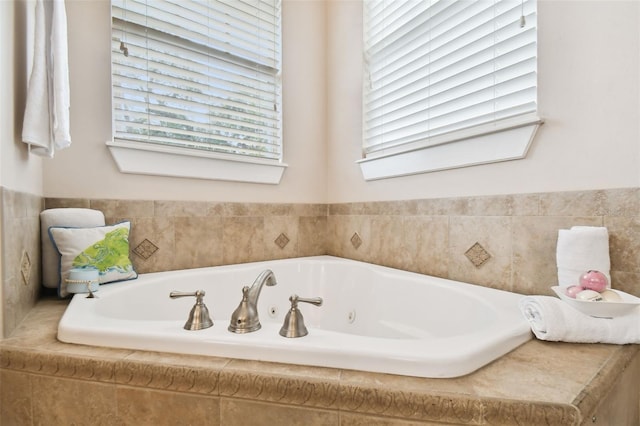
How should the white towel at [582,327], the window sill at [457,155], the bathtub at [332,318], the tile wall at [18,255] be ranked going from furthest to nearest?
the window sill at [457,155], the tile wall at [18,255], the white towel at [582,327], the bathtub at [332,318]

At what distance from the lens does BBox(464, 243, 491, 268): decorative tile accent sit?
1.37 meters

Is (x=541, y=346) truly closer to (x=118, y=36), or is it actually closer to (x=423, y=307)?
(x=423, y=307)

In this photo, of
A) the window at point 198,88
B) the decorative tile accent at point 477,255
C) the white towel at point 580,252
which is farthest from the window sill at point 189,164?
the white towel at point 580,252

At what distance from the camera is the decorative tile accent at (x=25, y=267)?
108cm

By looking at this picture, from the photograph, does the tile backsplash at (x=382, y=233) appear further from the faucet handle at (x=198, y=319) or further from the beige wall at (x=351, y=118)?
the faucet handle at (x=198, y=319)

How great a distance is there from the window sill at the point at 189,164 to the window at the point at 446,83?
0.64 metres

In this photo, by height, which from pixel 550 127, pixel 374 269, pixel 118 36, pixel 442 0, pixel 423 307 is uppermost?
pixel 442 0

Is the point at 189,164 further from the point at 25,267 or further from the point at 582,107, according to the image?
the point at 582,107

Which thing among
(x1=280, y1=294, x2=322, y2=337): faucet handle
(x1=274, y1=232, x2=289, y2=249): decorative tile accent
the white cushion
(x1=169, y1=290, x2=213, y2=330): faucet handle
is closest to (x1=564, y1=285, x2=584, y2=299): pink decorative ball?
(x1=280, y1=294, x2=322, y2=337): faucet handle

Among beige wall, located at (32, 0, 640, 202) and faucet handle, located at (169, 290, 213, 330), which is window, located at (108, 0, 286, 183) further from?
faucet handle, located at (169, 290, 213, 330)

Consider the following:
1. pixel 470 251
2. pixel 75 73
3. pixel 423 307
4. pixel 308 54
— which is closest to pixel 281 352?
pixel 423 307

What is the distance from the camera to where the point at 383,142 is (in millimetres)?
1913

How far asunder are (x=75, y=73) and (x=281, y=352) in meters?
1.65

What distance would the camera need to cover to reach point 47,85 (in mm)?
1142
